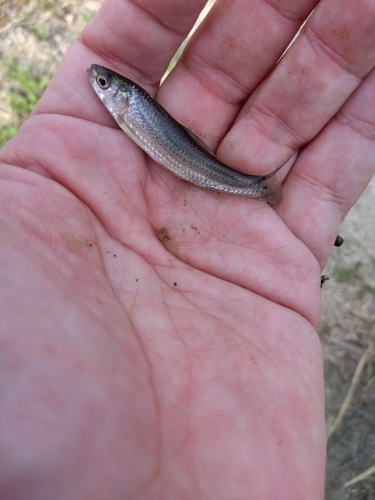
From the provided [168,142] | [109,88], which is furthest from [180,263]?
[109,88]

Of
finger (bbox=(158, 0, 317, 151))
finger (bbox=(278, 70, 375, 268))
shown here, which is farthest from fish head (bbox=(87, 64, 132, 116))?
finger (bbox=(278, 70, 375, 268))

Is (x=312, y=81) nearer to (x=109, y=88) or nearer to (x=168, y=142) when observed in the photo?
(x=168, y=142)

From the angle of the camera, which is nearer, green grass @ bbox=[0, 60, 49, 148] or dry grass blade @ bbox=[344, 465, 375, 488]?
dry grass blade @ bbox=[344, 465, 375, 488]

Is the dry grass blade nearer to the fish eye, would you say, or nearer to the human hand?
the human hand

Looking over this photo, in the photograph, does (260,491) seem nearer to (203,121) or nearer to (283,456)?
(283,456)

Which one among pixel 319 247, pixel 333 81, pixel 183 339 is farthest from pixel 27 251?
pixel 333 81
